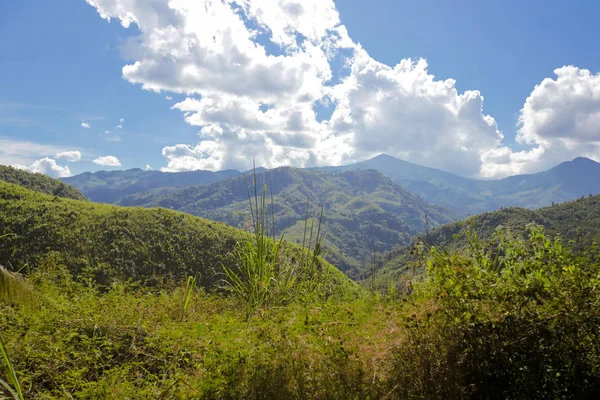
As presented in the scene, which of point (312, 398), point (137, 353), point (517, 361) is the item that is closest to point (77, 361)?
point (137, 353)

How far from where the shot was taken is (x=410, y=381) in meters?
2.51

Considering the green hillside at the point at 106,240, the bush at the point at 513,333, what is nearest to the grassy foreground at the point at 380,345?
the bush at the point at 513,333

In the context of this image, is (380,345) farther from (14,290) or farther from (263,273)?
(14,290)

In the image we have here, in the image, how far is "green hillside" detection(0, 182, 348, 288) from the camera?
37.8ft

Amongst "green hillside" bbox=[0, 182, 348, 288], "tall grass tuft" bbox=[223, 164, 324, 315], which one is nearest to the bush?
"tall grass tuft" bbox=[223, 164, 324, 315]

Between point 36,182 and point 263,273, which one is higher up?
point 36,182

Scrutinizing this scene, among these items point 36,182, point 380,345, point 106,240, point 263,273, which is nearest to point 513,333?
point 380,345

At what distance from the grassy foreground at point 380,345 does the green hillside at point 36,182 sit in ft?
116

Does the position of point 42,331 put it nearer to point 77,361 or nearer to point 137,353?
point 77,361

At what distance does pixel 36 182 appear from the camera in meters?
39.6

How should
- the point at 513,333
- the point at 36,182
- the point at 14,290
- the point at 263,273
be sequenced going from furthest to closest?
1. the point at 36,182
2. the point at 263,273
3. the point at 14,290
4. the point at 513,333

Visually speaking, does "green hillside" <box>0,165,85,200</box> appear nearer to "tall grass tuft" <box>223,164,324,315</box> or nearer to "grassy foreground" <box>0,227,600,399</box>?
"tall grass tuft" <box>223,164,324,315</box>

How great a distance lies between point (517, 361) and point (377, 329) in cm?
116

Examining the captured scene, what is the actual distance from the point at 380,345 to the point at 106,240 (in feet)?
46.1
